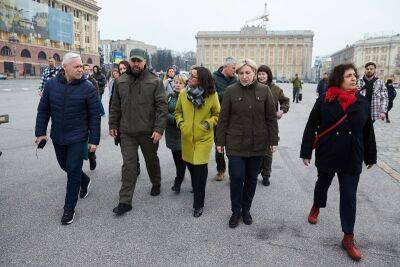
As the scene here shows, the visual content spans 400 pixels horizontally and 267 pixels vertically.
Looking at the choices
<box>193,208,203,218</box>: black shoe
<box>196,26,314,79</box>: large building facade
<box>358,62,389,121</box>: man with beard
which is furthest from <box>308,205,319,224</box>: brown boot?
<box>196,26,314,79</box>: large building facade

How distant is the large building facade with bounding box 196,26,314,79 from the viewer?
410 ft

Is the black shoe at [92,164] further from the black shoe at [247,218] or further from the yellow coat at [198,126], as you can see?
the black shoe at [247,218]

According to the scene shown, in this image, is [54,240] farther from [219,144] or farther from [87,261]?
[219,144]

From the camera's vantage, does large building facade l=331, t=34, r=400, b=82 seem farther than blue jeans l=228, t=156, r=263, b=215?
Yes

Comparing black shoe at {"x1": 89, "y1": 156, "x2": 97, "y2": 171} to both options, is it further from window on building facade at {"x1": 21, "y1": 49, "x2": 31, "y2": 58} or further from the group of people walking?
window on building facade at {"x1": 21, "y1": 49, "x2": 31, "y2": 58}

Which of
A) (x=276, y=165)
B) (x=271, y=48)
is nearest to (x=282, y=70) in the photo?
(x=271, y=48)

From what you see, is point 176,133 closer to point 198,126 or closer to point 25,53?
point 198,126

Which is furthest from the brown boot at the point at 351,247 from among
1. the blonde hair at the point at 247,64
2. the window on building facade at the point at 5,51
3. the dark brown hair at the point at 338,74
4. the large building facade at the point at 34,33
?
the window on building facade at the point at 5,51

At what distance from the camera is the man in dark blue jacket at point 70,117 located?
3.98m

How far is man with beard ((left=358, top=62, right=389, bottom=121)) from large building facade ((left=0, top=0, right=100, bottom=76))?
191ft

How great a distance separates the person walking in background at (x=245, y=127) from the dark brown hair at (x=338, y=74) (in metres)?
0.68

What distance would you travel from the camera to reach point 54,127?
4062mm

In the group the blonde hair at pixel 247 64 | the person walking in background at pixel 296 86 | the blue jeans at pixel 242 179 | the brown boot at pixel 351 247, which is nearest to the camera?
the brown boot at pixel 351 247

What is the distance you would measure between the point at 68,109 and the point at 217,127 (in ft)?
5.67
